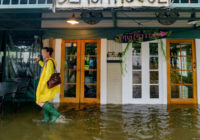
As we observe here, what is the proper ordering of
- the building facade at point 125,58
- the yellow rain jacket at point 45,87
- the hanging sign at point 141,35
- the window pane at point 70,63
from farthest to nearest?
the window pane at point 70,63, the building facade at point 125,58, the hanging sign at point 141,35, the yellow rain jacket at point 45,87

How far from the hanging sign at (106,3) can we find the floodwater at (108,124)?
221 centimetres

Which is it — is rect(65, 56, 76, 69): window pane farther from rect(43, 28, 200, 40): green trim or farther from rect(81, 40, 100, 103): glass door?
rect(43, 28, 200, 40): green trim

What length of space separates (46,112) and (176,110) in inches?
131

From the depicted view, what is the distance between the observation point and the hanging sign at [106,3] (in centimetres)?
282

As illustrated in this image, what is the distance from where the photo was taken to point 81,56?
5328 mm

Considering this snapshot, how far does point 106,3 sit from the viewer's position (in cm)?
286

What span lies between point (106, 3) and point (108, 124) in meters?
2.31

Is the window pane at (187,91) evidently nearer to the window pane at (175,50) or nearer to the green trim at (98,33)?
the window pane at (175,50)

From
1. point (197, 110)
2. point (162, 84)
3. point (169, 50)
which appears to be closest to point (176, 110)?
point (197, 110)

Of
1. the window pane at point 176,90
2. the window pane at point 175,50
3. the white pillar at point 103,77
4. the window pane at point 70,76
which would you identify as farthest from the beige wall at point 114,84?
the window pane at point 175,50

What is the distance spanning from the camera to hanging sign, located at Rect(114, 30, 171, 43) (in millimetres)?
5000

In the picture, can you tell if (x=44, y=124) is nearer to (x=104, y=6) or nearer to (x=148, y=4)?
(x=104, y=6)

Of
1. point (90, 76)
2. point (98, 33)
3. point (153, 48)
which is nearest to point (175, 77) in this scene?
point (153, 48)

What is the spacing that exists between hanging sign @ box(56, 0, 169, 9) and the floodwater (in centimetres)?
221
